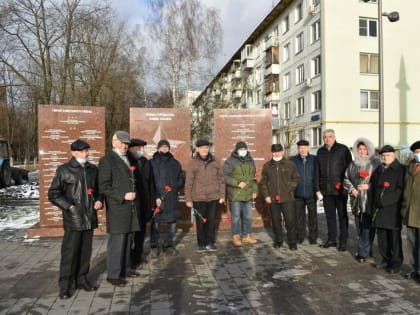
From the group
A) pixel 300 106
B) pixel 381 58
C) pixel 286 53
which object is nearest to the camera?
pixel 381 58

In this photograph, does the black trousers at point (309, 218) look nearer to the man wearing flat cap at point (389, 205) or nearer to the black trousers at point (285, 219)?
the black trousers at point (285, 219)

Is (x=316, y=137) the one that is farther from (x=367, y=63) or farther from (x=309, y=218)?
(x=309, y=218)

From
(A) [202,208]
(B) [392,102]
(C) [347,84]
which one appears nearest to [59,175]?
(A) [202,208]

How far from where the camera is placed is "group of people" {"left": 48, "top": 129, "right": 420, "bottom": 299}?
4.66 m

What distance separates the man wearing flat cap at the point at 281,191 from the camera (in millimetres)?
6777

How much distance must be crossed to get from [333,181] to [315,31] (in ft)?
81.7

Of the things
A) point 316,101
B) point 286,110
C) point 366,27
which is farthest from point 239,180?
point 286,110

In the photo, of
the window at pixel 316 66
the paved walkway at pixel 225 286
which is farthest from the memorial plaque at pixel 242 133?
the window at pixel 316 66

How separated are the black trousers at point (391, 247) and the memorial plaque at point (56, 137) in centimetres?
489

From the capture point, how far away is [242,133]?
27.5 feet

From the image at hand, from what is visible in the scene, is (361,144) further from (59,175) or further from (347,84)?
(347,84)

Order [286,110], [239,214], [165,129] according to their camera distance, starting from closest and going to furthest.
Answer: [239,214] < [165,129] < [286,110]

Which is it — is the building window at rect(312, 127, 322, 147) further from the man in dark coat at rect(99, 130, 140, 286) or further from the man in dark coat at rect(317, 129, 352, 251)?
the man in dark coat at rect(99, 130, 140, 286)

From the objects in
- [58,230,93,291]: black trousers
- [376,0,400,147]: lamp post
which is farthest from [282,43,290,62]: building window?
[58,230,93,291]: black trousers
